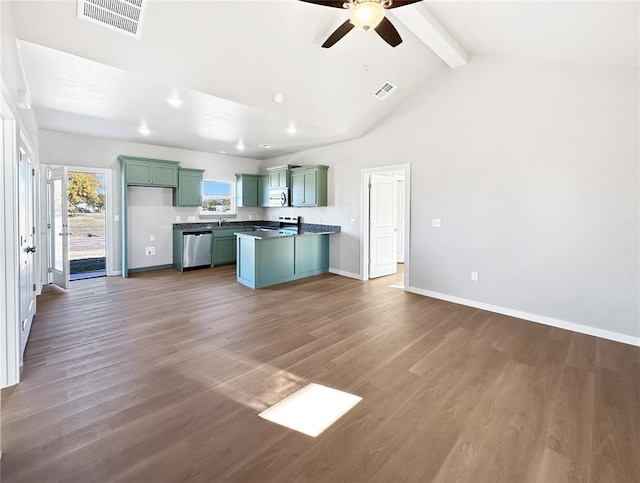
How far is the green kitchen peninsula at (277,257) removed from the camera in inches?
209

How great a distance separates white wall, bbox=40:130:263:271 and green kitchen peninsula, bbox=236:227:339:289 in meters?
2.32

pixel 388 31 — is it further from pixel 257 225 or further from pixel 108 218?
pixel 257 225

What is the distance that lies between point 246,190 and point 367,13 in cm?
623

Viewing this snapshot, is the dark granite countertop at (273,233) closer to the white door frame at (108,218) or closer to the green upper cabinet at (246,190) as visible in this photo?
the green upper cabinet at (246,190)

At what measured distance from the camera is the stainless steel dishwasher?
6680 mm

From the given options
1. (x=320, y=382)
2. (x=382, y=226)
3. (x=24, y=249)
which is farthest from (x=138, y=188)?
(x=320, y=382)

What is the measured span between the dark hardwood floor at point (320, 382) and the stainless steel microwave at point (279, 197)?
3.58 metres

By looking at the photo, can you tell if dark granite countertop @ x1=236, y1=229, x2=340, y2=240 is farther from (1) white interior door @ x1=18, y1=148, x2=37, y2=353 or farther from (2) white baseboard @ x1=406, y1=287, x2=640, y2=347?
(1) white interior door @ x1=18, y1=148, x2=37, y2=353

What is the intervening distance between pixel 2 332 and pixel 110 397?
94cm

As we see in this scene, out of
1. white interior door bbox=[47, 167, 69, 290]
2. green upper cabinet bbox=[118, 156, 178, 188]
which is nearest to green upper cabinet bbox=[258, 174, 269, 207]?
green upper cabinet bbox=[118, 156, 178, 188]

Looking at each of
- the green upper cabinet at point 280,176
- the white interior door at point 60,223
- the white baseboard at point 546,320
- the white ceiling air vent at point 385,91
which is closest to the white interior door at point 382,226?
the white baseboard at point 546,320

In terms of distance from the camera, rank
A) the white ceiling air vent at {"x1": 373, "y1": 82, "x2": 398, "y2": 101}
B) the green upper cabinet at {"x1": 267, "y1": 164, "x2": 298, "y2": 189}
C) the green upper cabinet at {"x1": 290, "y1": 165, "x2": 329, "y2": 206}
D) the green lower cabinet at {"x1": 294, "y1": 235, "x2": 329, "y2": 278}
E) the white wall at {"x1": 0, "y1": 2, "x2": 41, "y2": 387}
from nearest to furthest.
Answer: the white wall at {"x1": 0, "y1": 2, "x2": 41, "y2": 387} → the white ceiling air vent at {"x1": 373, "y1": 82, "x2": 398, "y2": 101} → the green lower cabinet at {"x1": 294, "y1": 235, "x2": 329, "y2": 278} → the green upper cabinet at {"x1": 290, "y1": 165, "x2": 329, "y2": 206} → the green upper cabinet at {"x1": 267, "y1": 164, "x2": 298, "y2": 189}

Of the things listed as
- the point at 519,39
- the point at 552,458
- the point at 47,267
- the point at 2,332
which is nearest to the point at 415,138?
the point at 519,39

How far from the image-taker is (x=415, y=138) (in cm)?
500
